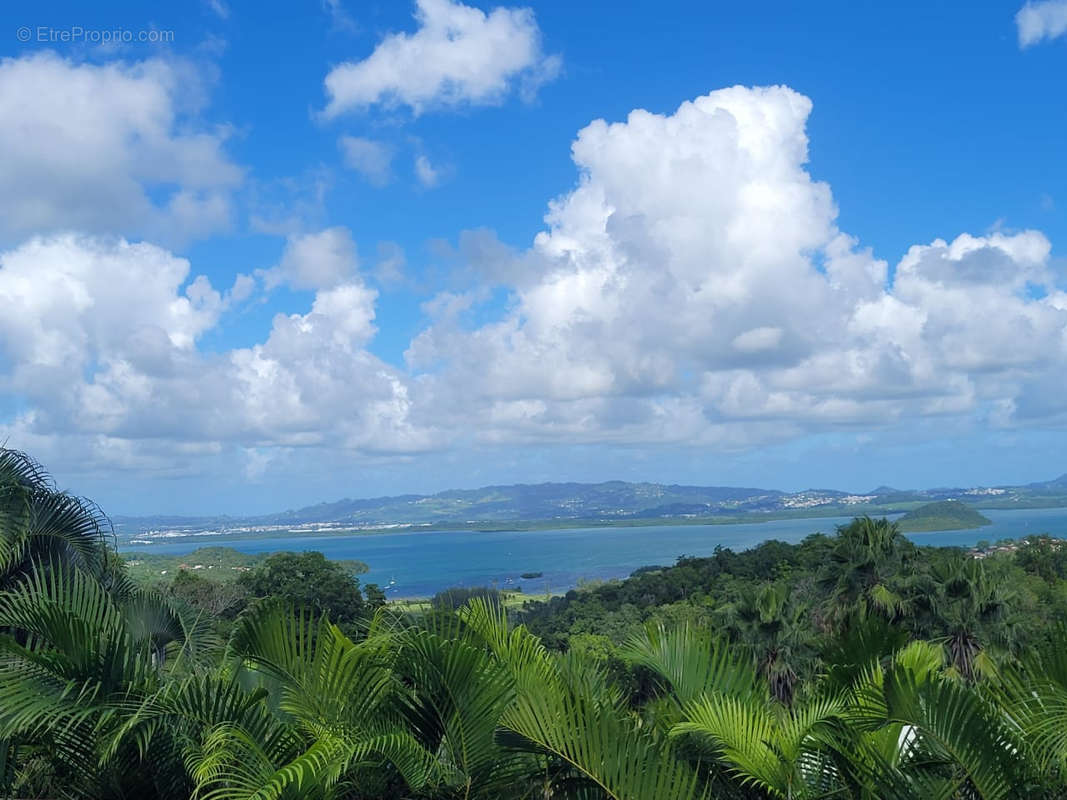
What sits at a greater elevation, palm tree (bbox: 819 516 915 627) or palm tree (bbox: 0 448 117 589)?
palm tree (bbox: 0 448 117 589)

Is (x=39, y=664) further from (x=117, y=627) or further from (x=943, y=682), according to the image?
(x=943, y=682)

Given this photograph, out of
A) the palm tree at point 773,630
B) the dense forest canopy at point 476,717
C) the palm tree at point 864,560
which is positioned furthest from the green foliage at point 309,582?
the dense forest canopy at point 476,717

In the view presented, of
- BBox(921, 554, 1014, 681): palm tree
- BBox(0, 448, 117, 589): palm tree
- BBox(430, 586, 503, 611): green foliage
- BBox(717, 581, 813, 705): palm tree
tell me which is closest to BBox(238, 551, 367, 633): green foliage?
BBox(717, 581, 813, 705): palm tree

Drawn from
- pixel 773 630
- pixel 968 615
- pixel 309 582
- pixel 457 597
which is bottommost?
pixel 309 582

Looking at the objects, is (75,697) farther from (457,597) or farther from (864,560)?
(864,560)

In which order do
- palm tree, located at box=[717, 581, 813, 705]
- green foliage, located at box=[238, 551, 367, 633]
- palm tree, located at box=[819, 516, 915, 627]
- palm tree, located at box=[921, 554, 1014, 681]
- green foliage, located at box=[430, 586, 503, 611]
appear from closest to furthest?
green foliage, located at box=[430, 586, 503, 611], palm tree, located at box=[921, 554, 1014, 681], palm tree, located at box=[717, 581, 813, 705], palm tree, located at box=[819, 516, 915, 627], green foliage, located at box=[238, 551, 367, 633]

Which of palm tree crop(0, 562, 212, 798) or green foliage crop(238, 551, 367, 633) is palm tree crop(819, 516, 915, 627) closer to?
palm tree crop(0, 562, 212, 798)

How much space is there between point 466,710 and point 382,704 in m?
0.48

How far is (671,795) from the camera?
11.7ft

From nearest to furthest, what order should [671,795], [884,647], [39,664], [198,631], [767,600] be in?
[671,795] → [39,664] → [884,647] → [198,631] → [767,600]

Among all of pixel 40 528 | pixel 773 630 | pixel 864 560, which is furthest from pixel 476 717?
pixel 864 560

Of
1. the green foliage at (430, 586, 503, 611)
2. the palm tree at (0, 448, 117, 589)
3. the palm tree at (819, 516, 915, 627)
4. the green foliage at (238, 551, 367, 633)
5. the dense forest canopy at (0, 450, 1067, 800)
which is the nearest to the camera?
the dense forest canopy at (0, 450, 1067, 800)

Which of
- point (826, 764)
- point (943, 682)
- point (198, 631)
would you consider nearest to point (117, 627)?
point (826, 764)

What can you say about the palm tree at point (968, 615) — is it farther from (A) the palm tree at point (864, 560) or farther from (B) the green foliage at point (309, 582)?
(B) the green foliage at point (309, 582)
